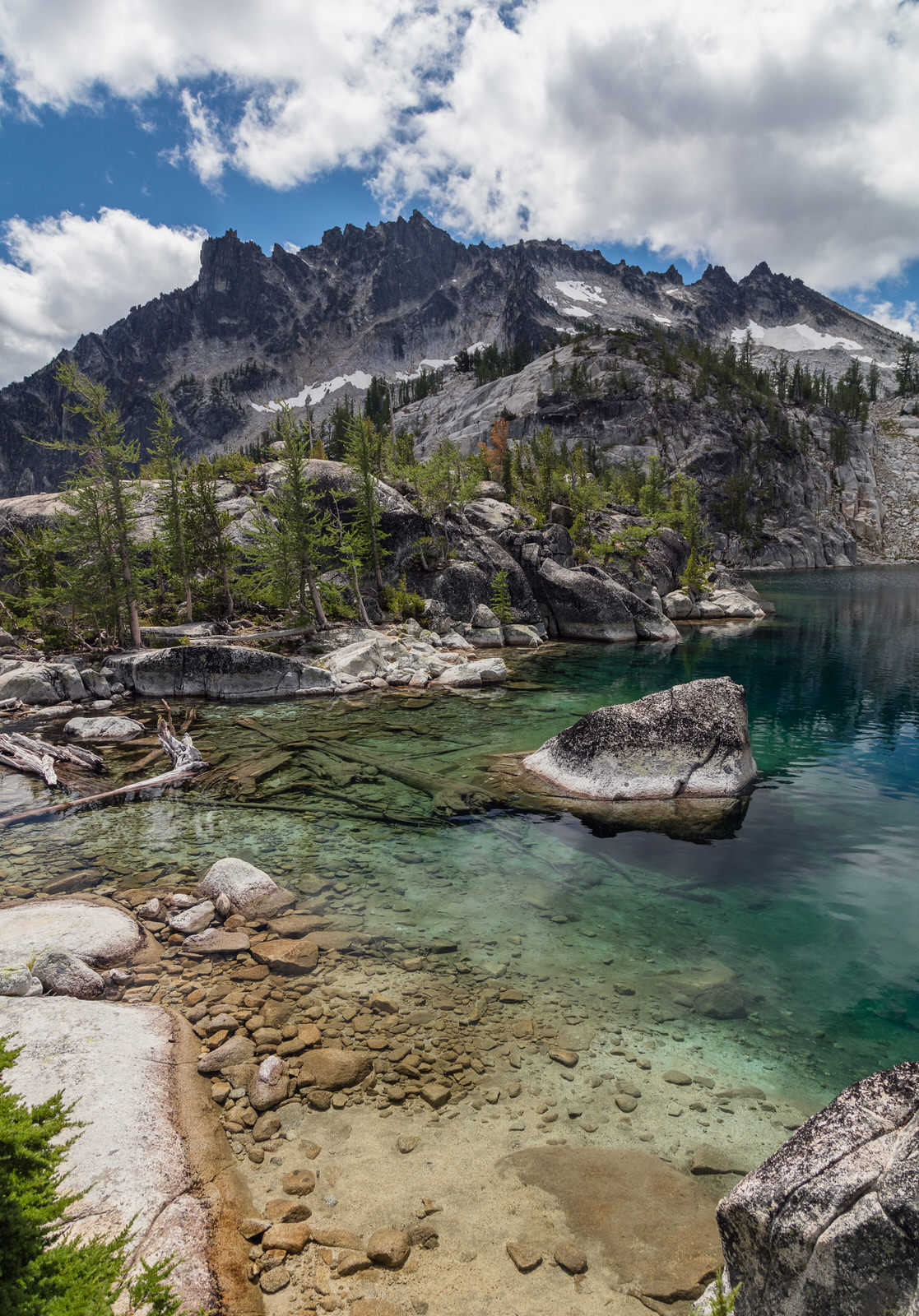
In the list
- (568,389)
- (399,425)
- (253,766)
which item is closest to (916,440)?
(568,389)

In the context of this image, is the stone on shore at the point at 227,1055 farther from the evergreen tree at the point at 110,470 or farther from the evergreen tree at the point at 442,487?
the evergreen tree at the point at 442,487

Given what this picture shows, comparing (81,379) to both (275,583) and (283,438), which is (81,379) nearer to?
(283,438)

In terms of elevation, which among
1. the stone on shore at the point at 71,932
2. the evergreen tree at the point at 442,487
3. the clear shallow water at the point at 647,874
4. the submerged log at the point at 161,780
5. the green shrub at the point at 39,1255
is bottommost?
the clear shallow water at the point at 647,874

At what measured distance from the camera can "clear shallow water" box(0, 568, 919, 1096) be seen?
7996mm

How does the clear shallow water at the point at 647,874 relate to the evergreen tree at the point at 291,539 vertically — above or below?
below

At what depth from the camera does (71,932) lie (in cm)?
857

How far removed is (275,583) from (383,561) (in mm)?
12635

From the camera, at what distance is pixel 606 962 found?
8.84m

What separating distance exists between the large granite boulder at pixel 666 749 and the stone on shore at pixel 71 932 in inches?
410

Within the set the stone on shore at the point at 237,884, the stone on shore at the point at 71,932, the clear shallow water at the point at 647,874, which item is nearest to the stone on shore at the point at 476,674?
the clear shallow water at the point at 647,874

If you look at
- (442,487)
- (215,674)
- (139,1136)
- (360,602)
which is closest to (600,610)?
(442,487)

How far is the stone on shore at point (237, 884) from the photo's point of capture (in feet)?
33.1

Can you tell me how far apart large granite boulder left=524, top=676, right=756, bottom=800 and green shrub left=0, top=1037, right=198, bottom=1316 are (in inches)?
525

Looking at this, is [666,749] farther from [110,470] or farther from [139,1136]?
[110,470]
